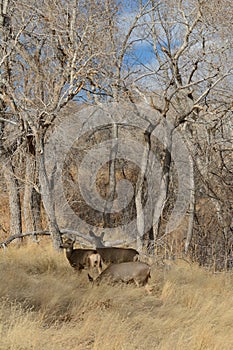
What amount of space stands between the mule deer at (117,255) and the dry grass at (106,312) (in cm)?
A: 57

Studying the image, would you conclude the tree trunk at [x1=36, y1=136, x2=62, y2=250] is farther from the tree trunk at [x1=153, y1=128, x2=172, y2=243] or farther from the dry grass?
the tree trunk at [x1=153, y1=128, x2=172, y2=243]

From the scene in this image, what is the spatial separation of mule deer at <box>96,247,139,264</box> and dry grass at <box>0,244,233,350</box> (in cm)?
57

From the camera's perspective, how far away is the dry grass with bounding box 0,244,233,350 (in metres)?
5.23

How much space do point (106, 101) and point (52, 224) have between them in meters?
4.46

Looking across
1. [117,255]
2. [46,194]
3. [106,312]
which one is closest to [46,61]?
[46,194]

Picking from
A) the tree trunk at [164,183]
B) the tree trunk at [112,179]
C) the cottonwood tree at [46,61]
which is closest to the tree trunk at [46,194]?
the cottonwood tree at [46,61]

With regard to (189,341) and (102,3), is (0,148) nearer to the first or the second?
(102,3)

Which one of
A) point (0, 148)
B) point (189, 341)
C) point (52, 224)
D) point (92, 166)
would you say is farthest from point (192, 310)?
point (92, 166)

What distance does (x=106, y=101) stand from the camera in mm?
13133

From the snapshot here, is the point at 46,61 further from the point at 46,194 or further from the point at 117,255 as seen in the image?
the point at 117,255

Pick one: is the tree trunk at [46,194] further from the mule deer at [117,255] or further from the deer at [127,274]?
the deer at [127,274]

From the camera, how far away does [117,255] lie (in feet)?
28.9

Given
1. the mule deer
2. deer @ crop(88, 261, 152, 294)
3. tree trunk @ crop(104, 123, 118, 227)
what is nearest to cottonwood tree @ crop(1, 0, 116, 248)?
the mule deer

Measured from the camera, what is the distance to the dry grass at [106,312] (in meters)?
5.23
